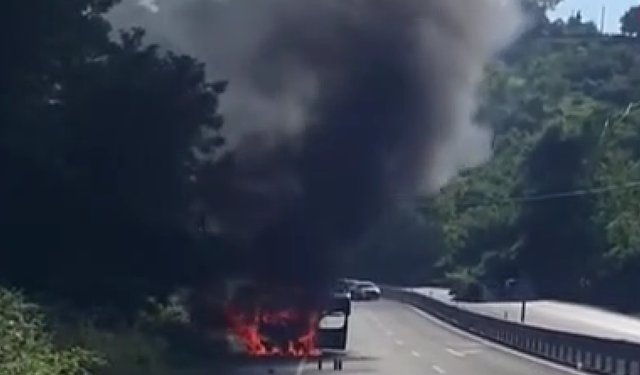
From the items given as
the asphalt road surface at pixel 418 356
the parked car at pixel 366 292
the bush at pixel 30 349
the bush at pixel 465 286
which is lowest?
the bush at pixel 30 349

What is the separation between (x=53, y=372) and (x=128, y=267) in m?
14.7

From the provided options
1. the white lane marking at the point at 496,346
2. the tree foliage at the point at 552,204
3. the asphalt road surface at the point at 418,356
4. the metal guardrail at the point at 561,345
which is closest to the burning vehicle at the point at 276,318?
the asphalt road surface at the point at 418,356

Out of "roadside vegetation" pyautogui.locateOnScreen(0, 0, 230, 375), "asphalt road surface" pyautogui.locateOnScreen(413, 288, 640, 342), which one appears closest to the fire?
"roadside vegetation" pyautogui.locateOnScreen(0, 0, 230, 375)

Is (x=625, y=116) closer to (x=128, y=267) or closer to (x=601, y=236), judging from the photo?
(x=601, y=236)

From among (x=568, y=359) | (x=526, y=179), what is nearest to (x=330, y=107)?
(x=568, y=359)

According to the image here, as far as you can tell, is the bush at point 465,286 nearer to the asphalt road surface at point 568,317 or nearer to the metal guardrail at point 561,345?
the asphalt road surface at point 568,317

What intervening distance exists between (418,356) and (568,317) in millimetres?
33584

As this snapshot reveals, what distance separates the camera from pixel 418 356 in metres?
44.9

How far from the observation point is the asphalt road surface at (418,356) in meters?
38.2

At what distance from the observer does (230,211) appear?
38.8 m

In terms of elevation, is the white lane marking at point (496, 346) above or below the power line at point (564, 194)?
below

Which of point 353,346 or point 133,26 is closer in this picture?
point 133,26

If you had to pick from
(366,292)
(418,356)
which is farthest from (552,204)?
(418,356)

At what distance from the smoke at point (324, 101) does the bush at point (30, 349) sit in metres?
13.5
